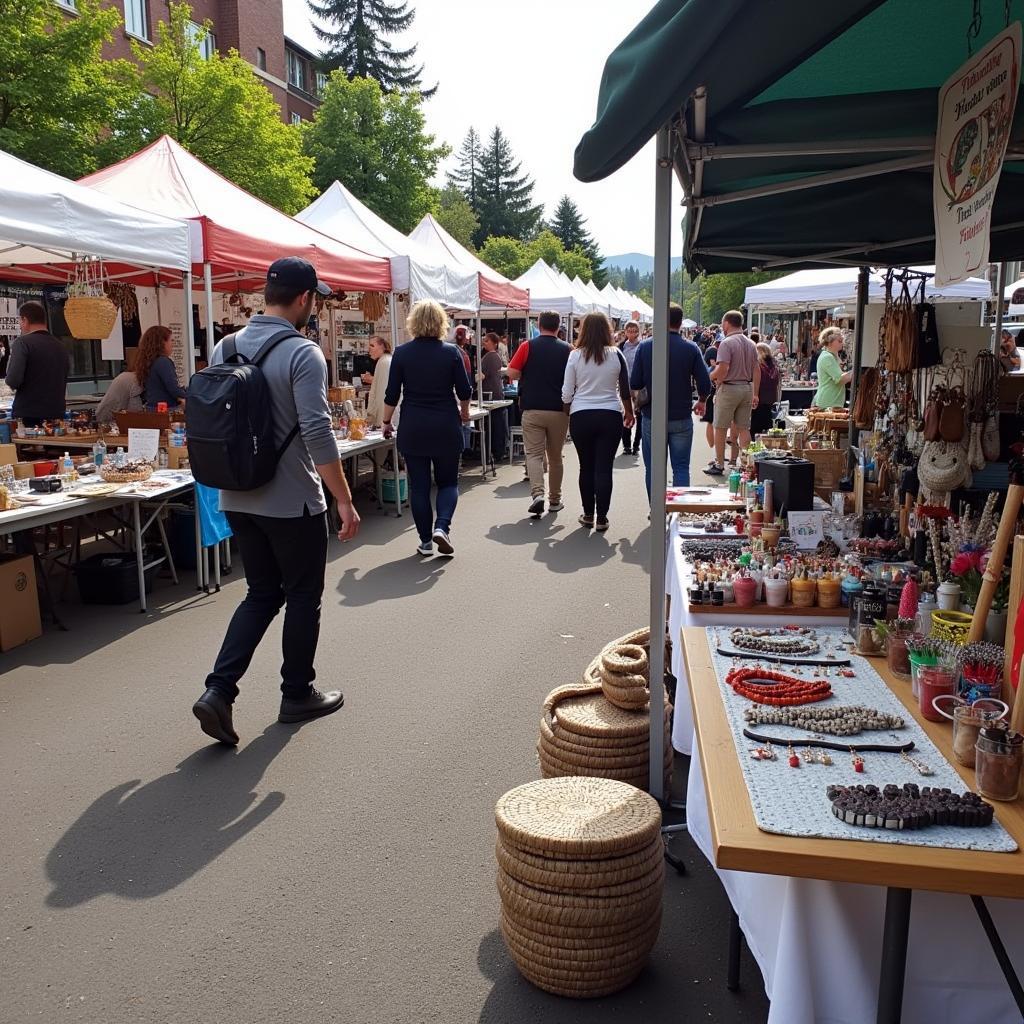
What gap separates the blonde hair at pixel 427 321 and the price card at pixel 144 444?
2.14 metres

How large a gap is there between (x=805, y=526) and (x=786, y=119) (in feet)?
6.31

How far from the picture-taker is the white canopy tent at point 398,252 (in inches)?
407

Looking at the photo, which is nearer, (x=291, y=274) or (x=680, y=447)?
(x=291, y=274)

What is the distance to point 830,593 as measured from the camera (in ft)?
11.0

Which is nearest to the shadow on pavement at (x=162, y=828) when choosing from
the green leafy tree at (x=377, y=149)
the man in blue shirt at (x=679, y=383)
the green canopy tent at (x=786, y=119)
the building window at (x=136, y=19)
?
the green canopy tent at (x=786, y=119)

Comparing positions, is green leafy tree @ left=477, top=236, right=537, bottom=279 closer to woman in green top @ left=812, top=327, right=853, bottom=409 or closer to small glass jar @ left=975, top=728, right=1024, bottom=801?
woman in green top @ left=812, top=327, right=853, bottom=409

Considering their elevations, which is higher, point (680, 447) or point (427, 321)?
point (427, 321)

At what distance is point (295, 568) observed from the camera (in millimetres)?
4230

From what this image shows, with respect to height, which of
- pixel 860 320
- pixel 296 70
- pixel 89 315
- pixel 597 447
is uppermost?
pixel 296 70

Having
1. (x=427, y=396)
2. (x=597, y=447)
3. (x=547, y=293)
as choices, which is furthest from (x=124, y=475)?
(x=547, y=293)

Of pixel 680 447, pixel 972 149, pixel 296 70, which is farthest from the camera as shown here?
pixel 296 70

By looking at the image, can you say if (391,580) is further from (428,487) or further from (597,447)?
(597,447)

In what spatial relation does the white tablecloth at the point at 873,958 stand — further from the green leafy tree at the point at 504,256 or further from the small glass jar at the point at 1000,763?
the green leafy tree at the point at 504,256

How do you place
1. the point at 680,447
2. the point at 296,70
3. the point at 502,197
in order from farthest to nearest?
the point at 502,197
the point at 296,70
the point at 680,447
